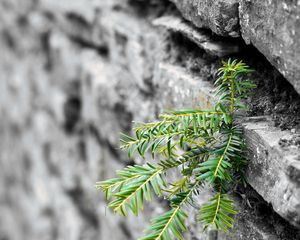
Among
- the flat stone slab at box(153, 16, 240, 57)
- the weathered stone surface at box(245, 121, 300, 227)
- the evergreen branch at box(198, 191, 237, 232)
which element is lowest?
the evergreen branch at box(198, 191, 237, 232)

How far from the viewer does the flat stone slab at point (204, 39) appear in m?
1.07

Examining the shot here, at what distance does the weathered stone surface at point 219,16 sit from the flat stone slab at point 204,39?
0.03 metres

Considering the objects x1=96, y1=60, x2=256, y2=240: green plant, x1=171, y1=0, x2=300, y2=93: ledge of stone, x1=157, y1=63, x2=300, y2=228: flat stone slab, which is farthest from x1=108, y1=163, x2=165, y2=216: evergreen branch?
x1=171, y1=0, x2=300, y2=93: ledge of stone

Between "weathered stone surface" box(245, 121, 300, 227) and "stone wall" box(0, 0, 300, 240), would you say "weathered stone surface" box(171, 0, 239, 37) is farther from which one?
"weathered stone surface" box(245, 121, 300, 227)

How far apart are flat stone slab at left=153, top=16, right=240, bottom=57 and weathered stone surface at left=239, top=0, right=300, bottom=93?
0.45 ft

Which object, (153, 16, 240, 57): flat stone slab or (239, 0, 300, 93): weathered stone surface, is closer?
(239, 0, 300, 93): weathered stone surface

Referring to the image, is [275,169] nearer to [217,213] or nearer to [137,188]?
[217,213]

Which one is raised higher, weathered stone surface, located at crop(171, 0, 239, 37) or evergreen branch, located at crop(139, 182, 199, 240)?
weathered stone surface, located at crop(171, 0, 239, 37)

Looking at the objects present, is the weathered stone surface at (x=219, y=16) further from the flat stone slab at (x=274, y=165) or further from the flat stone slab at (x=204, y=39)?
the flat stone slab at (x=274, y=165)

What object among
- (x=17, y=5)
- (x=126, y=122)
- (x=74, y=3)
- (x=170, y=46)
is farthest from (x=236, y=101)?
(x=17, y=5)

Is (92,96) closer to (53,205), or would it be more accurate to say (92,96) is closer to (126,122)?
(126,122)

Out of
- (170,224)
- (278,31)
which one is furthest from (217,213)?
(278,31)

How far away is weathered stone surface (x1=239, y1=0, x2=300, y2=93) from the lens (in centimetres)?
75

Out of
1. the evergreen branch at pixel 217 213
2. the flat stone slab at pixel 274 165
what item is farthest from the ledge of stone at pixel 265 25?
the evergreen branch at pixel 217 213
